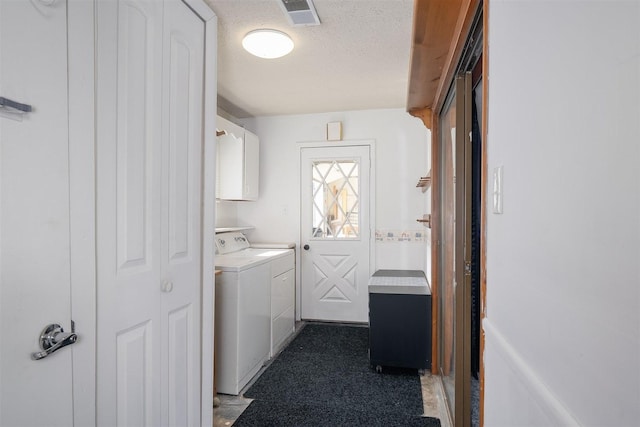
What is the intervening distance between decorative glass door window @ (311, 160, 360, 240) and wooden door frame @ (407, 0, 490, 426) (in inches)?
49.2

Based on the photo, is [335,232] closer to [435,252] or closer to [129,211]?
[435,252]

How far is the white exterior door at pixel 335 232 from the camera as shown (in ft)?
12.9

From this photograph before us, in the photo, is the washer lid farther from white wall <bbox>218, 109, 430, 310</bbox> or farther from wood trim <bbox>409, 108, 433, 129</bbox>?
wood trim <bbox>409, 108, 433, 129</bbox>

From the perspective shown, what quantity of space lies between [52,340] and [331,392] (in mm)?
1828

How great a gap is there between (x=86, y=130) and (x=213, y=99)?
79 centimetres

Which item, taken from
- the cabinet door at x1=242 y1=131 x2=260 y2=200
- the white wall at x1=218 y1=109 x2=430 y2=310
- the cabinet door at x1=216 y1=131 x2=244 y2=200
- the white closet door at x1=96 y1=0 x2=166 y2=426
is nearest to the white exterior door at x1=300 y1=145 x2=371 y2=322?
the white wall at x1=218 y1=109 x2=430 y2=310

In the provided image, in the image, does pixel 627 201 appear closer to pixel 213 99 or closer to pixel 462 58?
pixel 462 58

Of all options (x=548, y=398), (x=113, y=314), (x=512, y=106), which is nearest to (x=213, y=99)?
(x=113, y=314)

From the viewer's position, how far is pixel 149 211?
4.63 ft

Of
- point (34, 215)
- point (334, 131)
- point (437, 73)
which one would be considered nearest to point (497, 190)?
point (34, 215)

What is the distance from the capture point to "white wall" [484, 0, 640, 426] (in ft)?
1.38

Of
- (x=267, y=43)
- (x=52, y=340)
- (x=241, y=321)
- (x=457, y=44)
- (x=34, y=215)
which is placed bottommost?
(x=241, y=321)

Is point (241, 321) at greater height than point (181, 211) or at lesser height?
lesser

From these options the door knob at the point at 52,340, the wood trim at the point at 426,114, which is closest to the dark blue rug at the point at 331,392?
the door knob at the point at 52,340
